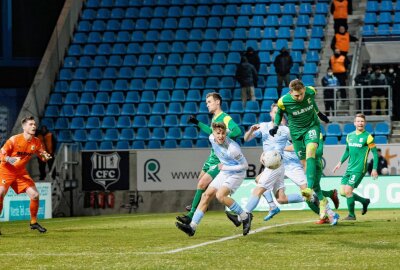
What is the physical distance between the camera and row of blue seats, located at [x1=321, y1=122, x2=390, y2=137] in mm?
29625

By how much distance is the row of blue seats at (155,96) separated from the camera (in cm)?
3253

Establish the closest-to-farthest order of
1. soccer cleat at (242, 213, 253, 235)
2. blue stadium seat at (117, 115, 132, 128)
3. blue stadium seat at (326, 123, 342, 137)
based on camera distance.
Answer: soccer cleat at (242, 213, 253, 235) → blue stadium seat at (326, 123, 342, 137) → blue stadium seat at (117, 115, 132, 128)

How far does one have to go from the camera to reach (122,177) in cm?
2961

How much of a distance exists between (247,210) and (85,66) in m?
20.3

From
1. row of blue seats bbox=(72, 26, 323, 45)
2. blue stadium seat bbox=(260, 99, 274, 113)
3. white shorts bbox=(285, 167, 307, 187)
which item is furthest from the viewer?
row of blue seats bbox=(72, 26, 323, 45)

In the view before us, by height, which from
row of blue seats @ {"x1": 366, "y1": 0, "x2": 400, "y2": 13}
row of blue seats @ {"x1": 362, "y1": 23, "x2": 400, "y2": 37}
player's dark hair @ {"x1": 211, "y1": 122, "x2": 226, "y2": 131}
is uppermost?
row of blue seats @ {"x1": 366, "y1": 0, "x2": 400, "y2": 13}

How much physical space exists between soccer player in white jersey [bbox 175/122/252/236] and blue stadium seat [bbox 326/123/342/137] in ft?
49.4

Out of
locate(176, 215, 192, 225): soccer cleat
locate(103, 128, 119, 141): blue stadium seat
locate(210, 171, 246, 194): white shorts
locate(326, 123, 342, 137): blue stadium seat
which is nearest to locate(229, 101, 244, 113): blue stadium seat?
locate(326, 123, 342, 137): blue stadium seat

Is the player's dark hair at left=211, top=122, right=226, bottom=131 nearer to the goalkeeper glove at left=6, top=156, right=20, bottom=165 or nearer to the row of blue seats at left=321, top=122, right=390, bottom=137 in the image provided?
the goalkeeper glove at left=6, top=156, right=20, bottom=165

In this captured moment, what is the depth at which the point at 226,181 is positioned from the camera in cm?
1502

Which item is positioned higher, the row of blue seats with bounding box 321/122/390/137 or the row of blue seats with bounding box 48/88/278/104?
the row of blue seats with bounding box 48/88/278/104

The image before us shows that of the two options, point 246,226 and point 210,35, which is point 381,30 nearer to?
point 210,35

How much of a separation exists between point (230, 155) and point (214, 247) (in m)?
2.03

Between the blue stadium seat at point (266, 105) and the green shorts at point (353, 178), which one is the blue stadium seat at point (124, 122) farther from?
the green shorts at point (353, 178)
